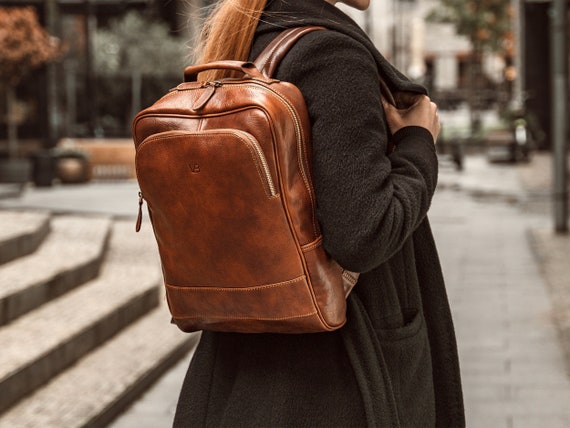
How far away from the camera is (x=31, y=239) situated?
7555 mm

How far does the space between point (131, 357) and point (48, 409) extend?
104 cm

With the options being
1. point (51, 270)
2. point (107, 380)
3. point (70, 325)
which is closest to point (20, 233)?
point (51, 270)

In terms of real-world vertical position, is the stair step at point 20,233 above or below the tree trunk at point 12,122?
above

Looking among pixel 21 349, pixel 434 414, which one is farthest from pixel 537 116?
pixel 434 414

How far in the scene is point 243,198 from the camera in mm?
1868

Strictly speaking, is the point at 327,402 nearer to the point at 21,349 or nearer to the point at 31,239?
the point at 21,349

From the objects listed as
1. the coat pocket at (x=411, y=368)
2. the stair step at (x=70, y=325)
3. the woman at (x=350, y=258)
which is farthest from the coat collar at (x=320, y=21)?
the stair step at (x=70, y=325)

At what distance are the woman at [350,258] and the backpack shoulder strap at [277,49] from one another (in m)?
0.02

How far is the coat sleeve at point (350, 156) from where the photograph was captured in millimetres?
1853

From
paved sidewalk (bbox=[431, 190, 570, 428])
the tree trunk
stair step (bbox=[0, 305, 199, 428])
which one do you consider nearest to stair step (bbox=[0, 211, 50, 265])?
stair step (bbox=[0, 305, 199, 428])

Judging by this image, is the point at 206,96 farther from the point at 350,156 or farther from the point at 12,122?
the point at 12,122

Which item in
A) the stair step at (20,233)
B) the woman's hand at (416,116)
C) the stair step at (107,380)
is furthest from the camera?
the stair step at (20,233)

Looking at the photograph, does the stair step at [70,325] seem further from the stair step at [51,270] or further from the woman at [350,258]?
the woman at [350,258]

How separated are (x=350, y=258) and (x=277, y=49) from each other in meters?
0.40
